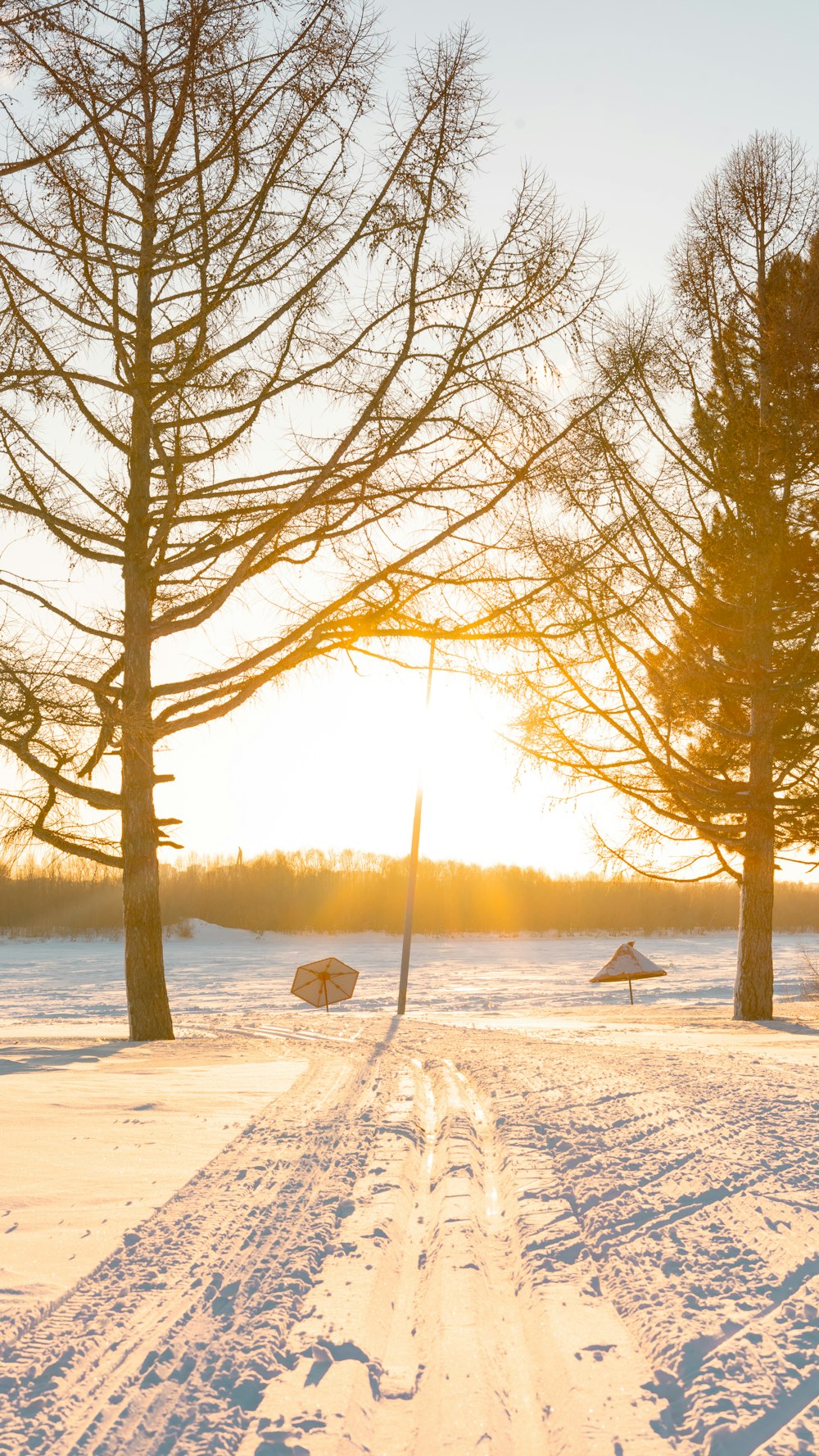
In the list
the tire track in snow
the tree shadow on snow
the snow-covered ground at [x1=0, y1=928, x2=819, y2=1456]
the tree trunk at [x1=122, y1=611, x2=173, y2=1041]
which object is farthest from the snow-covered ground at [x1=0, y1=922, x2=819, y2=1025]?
the tire track in snow

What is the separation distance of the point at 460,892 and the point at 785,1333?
55.3 meters

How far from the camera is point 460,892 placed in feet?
188

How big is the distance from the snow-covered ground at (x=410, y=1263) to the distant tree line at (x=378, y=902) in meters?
46.8

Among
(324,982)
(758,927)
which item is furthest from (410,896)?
(758,927)

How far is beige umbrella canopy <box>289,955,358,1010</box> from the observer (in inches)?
849

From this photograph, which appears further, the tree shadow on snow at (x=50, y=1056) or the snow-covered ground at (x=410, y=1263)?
the tree shadow on snow at (x=50, y=1056)

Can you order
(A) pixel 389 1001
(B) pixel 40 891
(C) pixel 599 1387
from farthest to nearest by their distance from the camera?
1. (B) pixel 40 891
2. (A) pixel 389 1001
3. (C) pixel 599 1387

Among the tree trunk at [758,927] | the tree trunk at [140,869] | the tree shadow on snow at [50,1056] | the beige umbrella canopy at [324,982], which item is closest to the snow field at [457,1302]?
the tree shadow on snow at [50,1056]

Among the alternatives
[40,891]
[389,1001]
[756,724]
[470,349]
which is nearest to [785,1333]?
[470,349]

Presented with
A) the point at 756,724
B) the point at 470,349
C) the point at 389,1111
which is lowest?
the point at 389,1111

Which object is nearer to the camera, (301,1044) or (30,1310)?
(30,1310)

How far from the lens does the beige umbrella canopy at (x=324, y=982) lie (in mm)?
21562

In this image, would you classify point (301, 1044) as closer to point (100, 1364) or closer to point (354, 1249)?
point (354, 1249)

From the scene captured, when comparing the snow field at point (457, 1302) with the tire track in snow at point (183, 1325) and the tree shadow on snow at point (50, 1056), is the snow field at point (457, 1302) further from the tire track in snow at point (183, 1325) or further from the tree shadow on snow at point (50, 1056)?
the tree shadow on snow at point (50, 1056)
